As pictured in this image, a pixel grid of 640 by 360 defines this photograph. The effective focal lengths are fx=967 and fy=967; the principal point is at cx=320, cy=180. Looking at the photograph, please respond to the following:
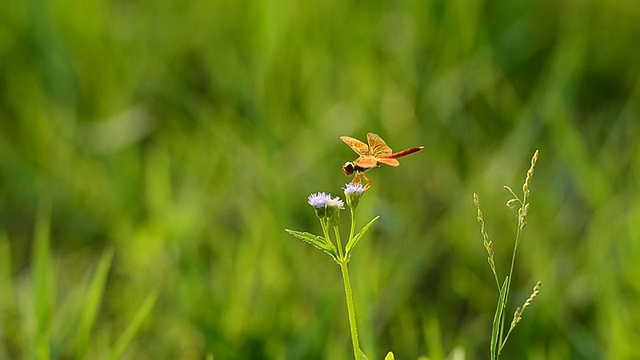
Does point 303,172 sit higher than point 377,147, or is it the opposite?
point 377,147

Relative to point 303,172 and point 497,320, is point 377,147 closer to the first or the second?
point 497,320

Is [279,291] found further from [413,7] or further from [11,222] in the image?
[413,7]

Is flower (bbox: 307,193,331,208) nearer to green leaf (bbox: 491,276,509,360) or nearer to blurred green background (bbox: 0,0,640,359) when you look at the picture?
green leaf (bbox: 491,276,509,360)

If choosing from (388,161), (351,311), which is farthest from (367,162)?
(351,311)

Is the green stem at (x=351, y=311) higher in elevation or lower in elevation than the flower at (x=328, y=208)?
lower

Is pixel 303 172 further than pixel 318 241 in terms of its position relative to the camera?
Yes

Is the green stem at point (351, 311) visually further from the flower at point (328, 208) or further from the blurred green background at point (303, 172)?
the blurred green background at point (303, 172)

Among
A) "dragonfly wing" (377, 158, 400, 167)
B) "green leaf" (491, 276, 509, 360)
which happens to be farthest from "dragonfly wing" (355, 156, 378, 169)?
"green leaf" (491, 276, 509, 360)

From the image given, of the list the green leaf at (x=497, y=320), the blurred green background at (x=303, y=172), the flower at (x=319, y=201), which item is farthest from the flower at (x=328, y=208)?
the blurred green background at (x=303, y=172)
